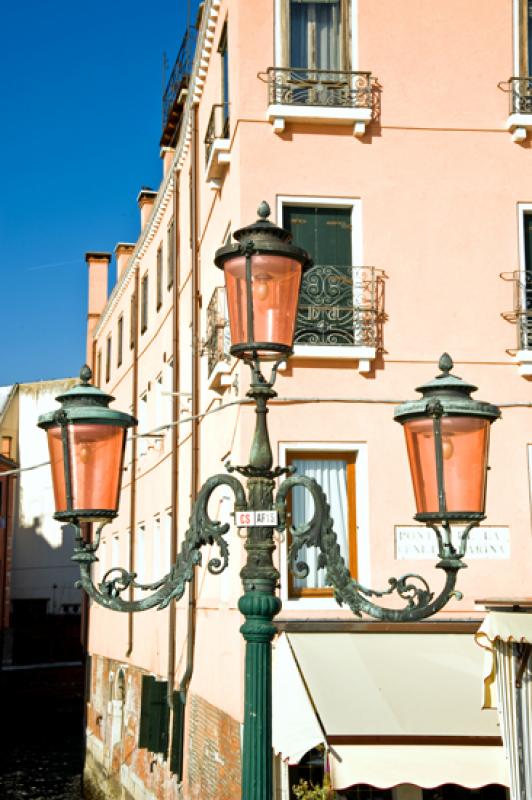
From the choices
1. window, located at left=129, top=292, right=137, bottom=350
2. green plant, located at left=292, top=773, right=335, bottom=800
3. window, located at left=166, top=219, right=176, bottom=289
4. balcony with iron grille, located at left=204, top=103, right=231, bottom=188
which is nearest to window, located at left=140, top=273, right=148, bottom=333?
window, located at left=129, top=292, right=137, bottom=350

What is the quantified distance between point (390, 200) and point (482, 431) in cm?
854

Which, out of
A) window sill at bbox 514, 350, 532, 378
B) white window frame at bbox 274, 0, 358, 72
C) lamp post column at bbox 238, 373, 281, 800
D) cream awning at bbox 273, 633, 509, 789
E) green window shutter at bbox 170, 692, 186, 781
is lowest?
green window shutter at bbox 170, 692, 186, 781

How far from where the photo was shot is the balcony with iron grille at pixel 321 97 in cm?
1448

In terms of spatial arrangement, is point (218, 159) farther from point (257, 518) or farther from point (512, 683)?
point (257, 518)

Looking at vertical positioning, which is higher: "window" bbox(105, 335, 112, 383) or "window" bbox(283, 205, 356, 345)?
"window" bbox(105, 335, 112, 383)

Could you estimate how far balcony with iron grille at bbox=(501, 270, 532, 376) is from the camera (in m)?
14.4

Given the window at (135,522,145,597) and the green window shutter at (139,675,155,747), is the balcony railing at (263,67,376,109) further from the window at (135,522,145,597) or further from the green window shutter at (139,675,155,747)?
the window at (135,522,145,597)

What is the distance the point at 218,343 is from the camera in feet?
50.5

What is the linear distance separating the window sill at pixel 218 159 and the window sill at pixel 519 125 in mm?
3532

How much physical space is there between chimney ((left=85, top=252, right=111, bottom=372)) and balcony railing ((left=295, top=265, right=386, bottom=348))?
22439mm

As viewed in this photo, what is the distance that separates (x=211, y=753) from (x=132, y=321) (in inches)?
561

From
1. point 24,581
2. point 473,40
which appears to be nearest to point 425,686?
point 473,40

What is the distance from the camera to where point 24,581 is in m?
56.0

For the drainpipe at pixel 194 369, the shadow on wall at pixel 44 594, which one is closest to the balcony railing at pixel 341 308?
the drainpipe at pixel 194 369
